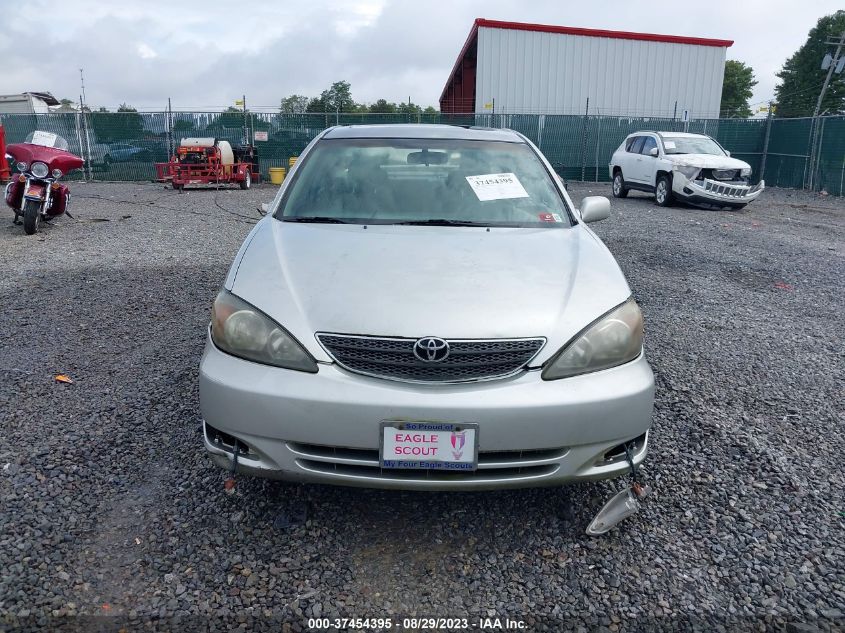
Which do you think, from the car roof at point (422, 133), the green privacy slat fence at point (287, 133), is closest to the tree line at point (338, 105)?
the green privacy slat fence at point (287, 133)

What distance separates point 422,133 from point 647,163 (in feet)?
41.1

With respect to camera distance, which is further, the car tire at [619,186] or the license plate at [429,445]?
the car tire at [619,186]

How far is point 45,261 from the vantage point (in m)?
7.69

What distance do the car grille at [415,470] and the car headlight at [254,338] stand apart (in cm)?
30

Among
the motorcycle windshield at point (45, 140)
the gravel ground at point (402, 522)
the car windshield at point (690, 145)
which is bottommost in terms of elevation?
the gravel ground at point (402, 522)

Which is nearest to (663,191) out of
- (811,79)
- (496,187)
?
(496,187)

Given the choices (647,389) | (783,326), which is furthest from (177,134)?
(647,389)

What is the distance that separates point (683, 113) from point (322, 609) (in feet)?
97.1

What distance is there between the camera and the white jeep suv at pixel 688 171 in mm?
13781

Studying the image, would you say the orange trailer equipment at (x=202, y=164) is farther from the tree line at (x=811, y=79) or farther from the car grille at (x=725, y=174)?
the tree line at (x=811, y=79)

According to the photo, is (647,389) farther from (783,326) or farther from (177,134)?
(177,134)

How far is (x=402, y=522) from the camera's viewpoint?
2674mm

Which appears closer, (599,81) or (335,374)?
(335,374)

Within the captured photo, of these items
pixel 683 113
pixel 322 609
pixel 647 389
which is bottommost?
pixel 322 609
